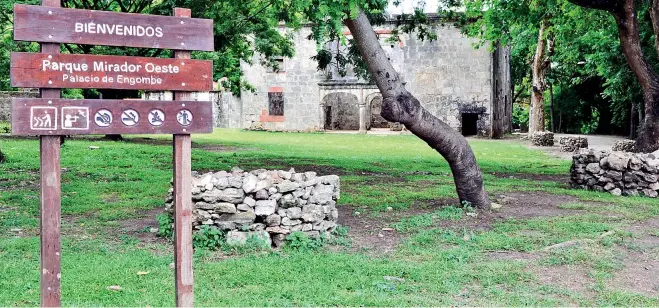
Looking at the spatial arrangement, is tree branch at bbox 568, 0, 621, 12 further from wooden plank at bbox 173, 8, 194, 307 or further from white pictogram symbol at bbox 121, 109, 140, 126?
white pictogram symbol at bbox 121, 109, 140, 126

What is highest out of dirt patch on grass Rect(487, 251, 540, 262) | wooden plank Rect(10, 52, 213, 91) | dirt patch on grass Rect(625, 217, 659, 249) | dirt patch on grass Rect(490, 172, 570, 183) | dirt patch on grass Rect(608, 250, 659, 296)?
wooden plank Rect(10, 52, 213, 91)

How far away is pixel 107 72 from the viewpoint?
4.81 meters

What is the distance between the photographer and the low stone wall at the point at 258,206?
25.3 ft

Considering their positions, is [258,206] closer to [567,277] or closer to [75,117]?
[75,117]

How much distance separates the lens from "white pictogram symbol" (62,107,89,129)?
470 cm

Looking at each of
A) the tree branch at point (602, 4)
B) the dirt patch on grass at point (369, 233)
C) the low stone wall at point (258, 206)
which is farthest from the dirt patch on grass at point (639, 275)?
the tree branch at point (602, 4)

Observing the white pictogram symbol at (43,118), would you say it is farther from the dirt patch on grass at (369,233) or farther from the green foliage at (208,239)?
the dirt patch on grass at (369,233)

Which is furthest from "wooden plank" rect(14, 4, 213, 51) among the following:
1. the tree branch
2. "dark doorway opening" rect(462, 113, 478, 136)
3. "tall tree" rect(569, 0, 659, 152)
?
"dark doorway opening" rect(462, 113, 478, 136)

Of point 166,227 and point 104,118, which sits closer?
point 104,118

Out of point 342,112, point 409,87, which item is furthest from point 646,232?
point 342,112

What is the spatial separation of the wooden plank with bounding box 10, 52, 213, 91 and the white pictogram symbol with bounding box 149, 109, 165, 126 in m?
0.18

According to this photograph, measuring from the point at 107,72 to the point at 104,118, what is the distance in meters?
0.34

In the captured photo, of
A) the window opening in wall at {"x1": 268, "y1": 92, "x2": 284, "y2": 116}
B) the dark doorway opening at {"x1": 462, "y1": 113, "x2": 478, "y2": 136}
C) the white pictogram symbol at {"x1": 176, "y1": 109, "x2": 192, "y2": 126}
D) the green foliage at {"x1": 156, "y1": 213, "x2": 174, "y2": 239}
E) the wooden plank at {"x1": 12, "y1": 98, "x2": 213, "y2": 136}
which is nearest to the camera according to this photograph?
the wooden plank at {"x1": 12, "y1": 98, "x2": 213, "y2": 136}

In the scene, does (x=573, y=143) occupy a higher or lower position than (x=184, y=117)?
lower
